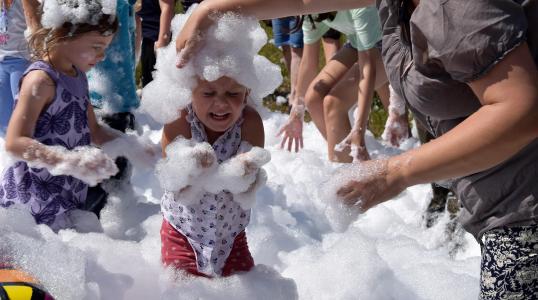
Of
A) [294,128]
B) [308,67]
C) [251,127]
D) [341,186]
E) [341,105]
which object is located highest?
[341,186]

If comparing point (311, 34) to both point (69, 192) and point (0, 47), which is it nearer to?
point (0, 47)

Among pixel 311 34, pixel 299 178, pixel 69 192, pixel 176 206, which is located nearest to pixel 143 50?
pixel 311 34

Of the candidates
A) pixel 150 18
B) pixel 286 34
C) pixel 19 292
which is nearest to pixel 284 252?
pixel 19 292

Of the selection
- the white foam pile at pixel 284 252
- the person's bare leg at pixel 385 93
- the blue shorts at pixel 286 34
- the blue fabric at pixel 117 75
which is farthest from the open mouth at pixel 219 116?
the blue shorts at pixel 286 34

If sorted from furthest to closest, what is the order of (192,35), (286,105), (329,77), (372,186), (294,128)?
(286,105)
(294,128)
(329,77)
(192,35)
(372,186)

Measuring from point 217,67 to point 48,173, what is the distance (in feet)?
4.17

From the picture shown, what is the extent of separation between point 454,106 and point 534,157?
241 mm

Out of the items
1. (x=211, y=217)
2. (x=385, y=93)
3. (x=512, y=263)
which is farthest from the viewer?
(x=385, y=93)

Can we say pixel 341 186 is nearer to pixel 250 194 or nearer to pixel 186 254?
pixel 250 194

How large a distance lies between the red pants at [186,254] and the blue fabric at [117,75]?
5.23ft

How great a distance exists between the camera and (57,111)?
3428 millimetres

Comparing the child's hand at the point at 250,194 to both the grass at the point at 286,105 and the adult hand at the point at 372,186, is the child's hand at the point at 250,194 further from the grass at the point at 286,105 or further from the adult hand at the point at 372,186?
the grass at the point at 286,105

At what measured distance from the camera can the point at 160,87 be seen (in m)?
2.79

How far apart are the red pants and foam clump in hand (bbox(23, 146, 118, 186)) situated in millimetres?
323
